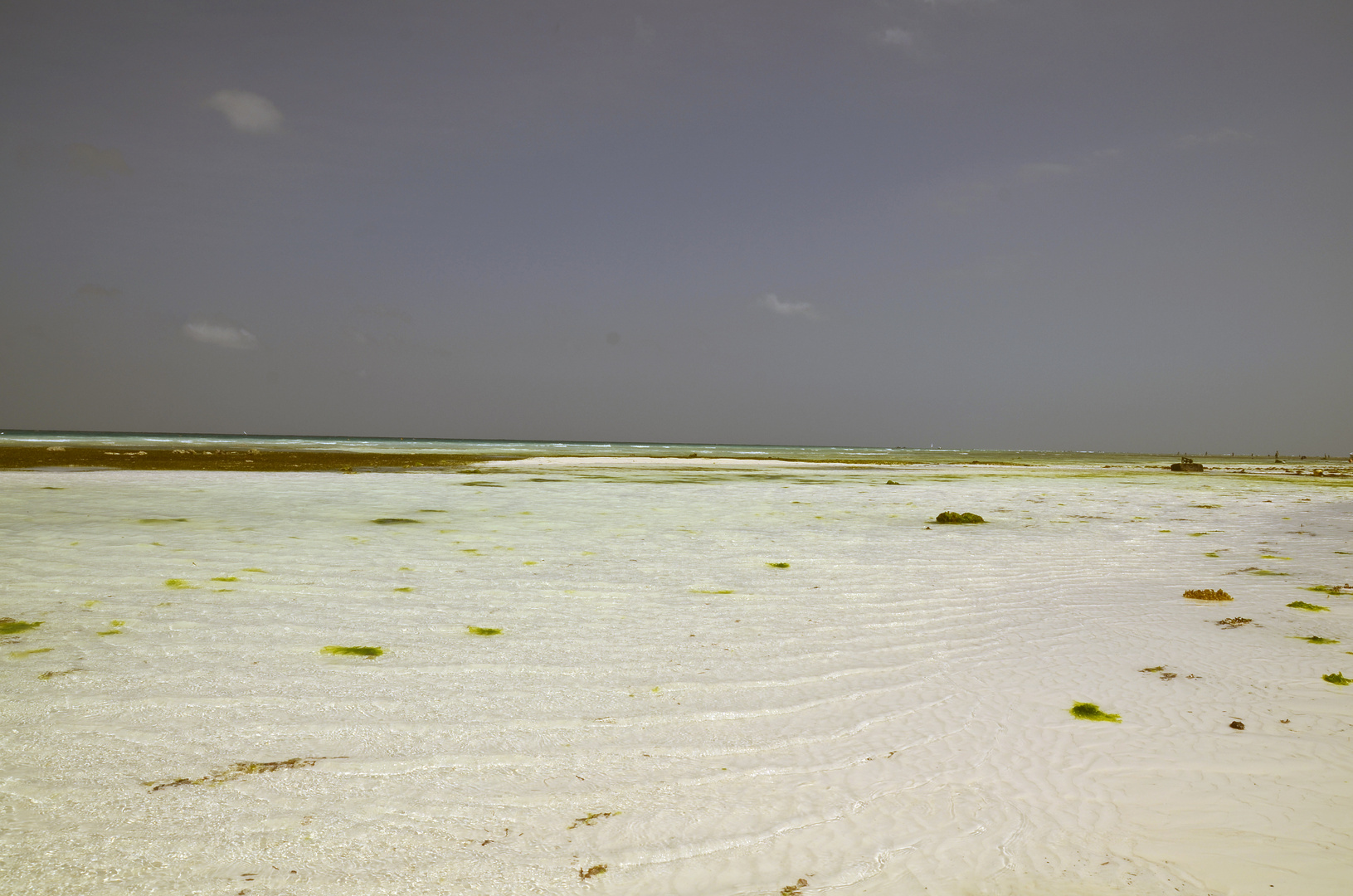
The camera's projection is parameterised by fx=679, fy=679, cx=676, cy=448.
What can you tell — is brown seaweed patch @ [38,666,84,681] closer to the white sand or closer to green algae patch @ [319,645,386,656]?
the white sand

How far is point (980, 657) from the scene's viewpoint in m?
4.15

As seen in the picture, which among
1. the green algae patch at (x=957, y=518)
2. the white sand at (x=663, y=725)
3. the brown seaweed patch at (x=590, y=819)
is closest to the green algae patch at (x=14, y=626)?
the white sand at (x=663, y=725)

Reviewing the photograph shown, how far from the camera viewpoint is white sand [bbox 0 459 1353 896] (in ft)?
6.98

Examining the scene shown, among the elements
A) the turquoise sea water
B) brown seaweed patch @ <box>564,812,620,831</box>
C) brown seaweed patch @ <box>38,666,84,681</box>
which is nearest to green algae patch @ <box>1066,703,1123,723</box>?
brown seaweed patch @ <box>564,812,620,831</box>

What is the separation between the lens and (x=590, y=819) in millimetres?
2328

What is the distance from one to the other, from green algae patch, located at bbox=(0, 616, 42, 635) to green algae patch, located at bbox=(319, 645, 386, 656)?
194 cm

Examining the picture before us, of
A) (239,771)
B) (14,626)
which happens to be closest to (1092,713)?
(239,771)

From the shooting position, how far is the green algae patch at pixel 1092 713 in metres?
3.21

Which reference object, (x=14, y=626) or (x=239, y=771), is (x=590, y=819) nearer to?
(x=239, y=771)

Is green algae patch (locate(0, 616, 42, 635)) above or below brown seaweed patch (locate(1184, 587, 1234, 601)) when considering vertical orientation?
above

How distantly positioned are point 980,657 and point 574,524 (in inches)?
251

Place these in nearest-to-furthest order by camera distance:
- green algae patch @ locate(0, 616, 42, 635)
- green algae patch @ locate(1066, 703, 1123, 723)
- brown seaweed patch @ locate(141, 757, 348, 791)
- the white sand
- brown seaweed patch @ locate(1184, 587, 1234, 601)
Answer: the white sand
brown seaweed patch @ locate(141, 757, 348, 791)
green algae patch @ locate(1066, 703, 1123, 723)
green algae patch @ locate(0, 616, 42, 635)
brown seaweed patch @ locate(1184, 587, 1234, 601)

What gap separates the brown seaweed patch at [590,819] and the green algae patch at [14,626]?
4067 mm

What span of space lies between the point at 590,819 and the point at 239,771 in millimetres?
1375
